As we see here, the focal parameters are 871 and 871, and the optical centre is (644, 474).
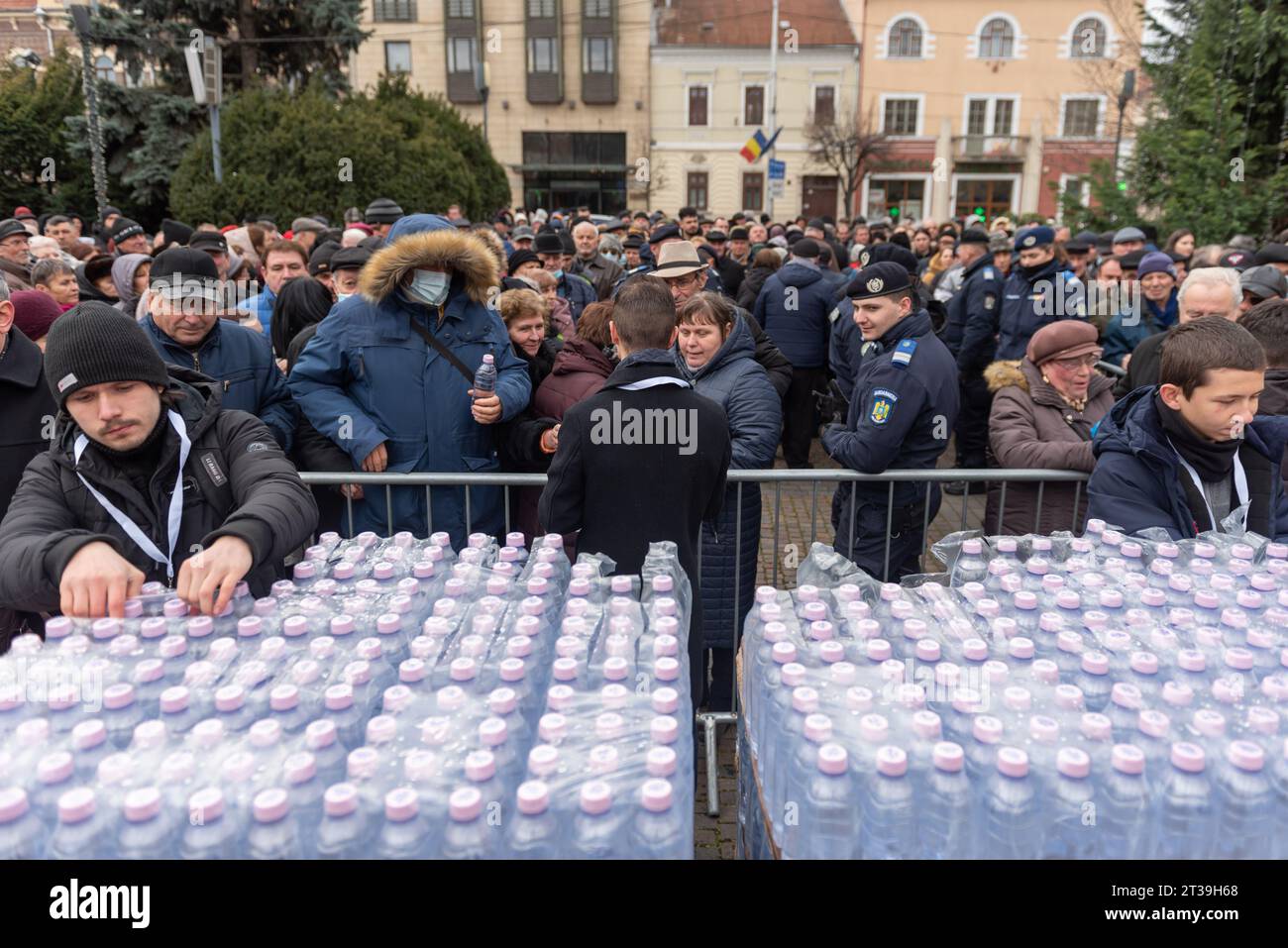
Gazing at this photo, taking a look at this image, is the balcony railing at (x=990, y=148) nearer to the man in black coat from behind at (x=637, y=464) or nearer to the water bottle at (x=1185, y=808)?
the man in black coat from behind at (x=637, y=464)

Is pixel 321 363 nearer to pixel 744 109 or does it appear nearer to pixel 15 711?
pixel 15 711

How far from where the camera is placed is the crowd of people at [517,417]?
2502 millimetres

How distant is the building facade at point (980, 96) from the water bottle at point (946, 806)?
4501 centimetres

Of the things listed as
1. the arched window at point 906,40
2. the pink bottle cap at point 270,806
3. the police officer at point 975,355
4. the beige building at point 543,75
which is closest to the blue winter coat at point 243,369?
the pink bottle cap at point 270,806

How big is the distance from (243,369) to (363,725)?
2.78 m

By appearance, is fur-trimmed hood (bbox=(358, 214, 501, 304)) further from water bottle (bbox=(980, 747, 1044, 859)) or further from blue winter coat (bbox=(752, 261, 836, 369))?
blue winter coat (bbox=(752, 261, 836, 369))

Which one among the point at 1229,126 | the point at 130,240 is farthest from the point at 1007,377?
the point at 1229,126

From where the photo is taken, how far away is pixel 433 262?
3994mm

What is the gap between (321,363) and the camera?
402cm

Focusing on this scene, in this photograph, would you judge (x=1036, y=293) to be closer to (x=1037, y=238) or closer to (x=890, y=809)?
(x=1037, y=238)

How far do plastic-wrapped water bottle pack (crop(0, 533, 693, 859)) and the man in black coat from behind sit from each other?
0.64 m
